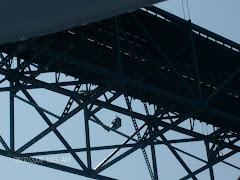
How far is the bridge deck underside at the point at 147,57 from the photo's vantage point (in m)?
17.5

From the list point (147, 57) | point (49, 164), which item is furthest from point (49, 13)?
point (147, 57)

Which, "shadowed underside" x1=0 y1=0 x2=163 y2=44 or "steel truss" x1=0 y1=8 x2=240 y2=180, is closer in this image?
"shadowed underside" x1=0 y1=0 x2=163 y2=44

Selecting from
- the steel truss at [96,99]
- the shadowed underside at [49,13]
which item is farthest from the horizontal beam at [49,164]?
the shadowed underside at [49,13]

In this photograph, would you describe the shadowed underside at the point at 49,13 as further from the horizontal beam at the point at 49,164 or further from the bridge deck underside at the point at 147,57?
the horizontal beam at the point at 49,164

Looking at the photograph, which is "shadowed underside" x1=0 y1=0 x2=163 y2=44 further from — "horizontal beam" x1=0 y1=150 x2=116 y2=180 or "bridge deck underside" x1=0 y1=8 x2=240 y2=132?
"horizontal beam" x1=0 y1=150 x2=116 y2=180

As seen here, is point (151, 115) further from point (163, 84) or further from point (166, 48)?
point (166, 48)

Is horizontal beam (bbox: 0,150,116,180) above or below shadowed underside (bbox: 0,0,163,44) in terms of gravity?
above

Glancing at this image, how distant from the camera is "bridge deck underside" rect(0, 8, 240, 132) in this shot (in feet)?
57.6

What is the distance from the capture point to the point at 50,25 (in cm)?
251

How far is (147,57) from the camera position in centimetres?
1978

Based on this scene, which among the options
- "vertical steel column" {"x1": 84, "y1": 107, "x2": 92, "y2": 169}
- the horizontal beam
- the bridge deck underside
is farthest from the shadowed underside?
"vertical steel column" {"x1": 84, "y1": 107, "x2": 92, "y2": 169}

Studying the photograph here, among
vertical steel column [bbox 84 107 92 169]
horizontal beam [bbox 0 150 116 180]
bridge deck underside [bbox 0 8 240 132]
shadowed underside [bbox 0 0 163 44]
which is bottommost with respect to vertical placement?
shadowed underside [bbox 0 0 163 44]

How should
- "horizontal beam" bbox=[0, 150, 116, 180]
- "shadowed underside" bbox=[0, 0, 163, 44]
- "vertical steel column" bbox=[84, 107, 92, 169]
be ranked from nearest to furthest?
"shadowed underside" bbox=[0, 0, 163, 44]
"horizontal beam" bbox=[0, 150, 116, 180]
"vertical steel column" bbox=[84, 107, 92, 169]

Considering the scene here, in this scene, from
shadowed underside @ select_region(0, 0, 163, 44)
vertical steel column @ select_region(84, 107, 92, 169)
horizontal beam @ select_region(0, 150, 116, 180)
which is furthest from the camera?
vertical steel column @ select_region(84, 107, 92, 169)
